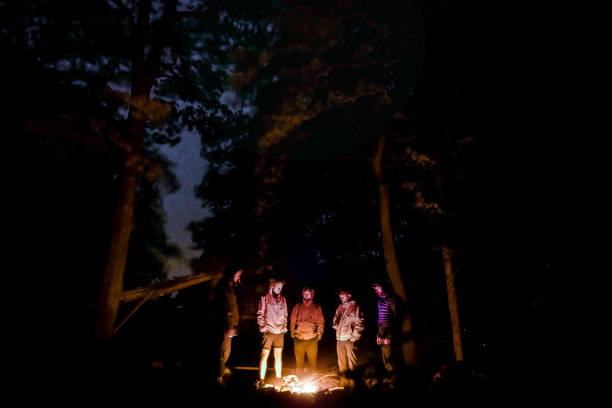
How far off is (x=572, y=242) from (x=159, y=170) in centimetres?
993

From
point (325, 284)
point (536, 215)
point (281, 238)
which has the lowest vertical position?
point (325, 284)

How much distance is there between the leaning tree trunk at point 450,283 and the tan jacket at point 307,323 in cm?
341

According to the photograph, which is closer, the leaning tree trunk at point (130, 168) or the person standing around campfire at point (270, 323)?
the leaning tree trunk at point (130, 168)

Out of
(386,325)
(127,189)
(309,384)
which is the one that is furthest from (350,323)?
(127,189)

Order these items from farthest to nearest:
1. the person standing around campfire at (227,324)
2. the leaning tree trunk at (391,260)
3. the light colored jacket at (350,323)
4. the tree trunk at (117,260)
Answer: the leaning tree trunk at (391,260) < the light colored jacket at (350,323) < the person standing around campfire at (227,324) < the tree trunk at (117,260)

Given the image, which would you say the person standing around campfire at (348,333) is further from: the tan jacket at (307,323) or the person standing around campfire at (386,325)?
the person standing around campfire at (386,325)

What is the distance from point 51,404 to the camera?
562 centimetres

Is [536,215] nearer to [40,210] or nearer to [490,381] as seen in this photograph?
[490,381]

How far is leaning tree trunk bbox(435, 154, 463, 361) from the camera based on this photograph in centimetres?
894

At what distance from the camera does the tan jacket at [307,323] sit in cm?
836

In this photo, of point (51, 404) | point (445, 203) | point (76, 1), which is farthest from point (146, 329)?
point (445, 203)

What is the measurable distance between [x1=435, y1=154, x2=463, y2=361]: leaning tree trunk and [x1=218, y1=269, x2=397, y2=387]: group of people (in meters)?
1.76

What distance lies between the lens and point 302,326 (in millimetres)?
8383

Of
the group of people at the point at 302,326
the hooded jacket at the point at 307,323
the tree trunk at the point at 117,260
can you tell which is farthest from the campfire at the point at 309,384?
the tree trunk at the point at 117,260
